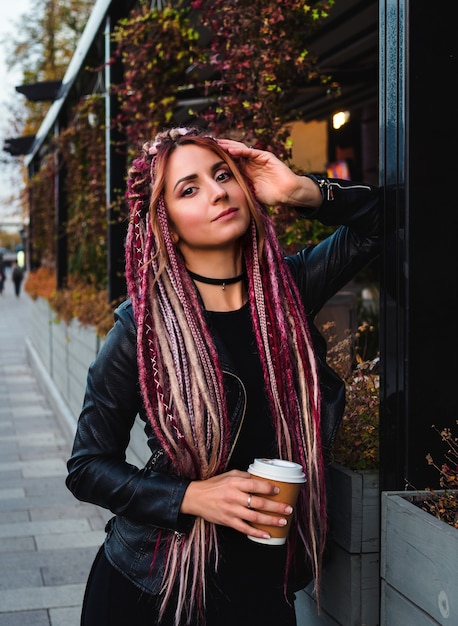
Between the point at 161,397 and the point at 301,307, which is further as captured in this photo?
the point at 301,307

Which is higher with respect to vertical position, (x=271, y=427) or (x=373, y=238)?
(x=373, y=238)

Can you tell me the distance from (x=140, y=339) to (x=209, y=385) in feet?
0.61

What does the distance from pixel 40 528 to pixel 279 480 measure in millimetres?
4095

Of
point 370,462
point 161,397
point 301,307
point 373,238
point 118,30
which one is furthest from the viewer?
point 118,30

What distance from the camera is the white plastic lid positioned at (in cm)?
181

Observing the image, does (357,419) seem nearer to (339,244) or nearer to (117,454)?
(339,244)

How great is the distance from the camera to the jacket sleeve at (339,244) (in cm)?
230

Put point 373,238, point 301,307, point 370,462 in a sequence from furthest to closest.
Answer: point 370,462 → point 373,238 → point 301,307

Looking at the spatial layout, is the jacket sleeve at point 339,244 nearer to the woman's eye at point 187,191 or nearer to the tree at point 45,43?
the woman's eye at point 187,191

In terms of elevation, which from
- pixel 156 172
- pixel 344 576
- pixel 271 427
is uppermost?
pixel 156 172

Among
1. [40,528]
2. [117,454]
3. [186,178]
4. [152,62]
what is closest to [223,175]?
[186,178]

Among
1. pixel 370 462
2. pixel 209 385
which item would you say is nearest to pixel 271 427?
pixel 209 385

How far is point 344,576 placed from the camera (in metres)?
2.45

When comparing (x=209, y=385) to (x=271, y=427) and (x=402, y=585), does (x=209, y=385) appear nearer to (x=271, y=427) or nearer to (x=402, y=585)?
(x=271, y=427)
